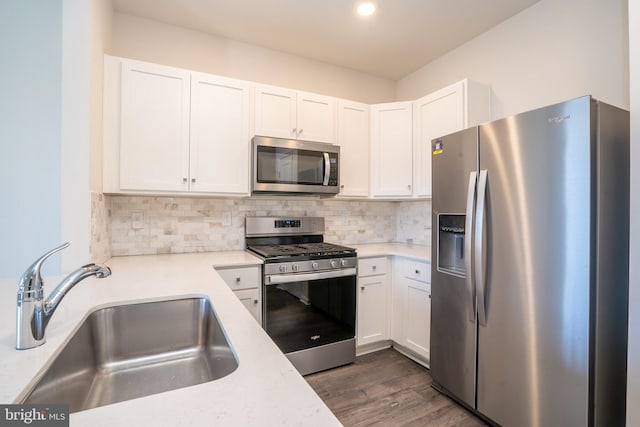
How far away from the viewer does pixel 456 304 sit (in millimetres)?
1867

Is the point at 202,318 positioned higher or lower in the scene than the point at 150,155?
lower

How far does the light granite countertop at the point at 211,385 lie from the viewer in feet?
1.65

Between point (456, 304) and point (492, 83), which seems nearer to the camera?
point (456, 304)

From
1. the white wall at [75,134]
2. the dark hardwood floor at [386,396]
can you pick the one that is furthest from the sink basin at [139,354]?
the dark hardwood floor at [386,396]

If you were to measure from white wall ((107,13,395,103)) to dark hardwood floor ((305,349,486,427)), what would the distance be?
259cm

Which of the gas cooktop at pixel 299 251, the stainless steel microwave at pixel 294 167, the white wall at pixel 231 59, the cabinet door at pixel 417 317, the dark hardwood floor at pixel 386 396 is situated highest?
the white wall at pixel 231 59

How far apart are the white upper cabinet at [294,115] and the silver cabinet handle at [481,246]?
1.41 meters

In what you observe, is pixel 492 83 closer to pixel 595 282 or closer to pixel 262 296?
pixel 595 282

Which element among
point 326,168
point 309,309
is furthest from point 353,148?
point 309,309

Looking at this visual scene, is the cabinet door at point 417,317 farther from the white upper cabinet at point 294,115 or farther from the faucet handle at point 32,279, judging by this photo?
the faucet handle at point 32,279

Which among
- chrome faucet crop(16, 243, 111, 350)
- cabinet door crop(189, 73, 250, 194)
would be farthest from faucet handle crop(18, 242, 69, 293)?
cabinet door crop(189, 73, 250, 194)

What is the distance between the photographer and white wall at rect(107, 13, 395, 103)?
2.34 meters

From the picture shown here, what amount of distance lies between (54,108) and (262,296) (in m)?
1.63

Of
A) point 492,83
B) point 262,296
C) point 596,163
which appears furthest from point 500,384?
point 492,83
